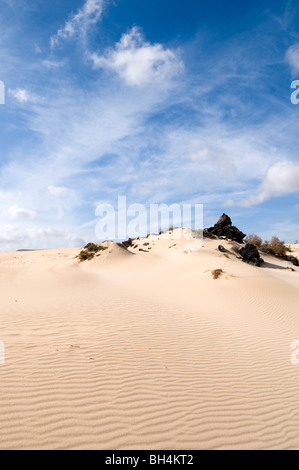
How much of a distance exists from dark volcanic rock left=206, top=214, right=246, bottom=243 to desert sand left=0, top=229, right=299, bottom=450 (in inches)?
1001

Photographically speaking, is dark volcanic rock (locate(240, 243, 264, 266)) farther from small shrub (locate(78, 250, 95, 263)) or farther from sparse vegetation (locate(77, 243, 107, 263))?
small shrub (locate(78, 250, 95, 263))

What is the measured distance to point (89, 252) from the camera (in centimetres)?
2909

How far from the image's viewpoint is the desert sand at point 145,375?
3352mm

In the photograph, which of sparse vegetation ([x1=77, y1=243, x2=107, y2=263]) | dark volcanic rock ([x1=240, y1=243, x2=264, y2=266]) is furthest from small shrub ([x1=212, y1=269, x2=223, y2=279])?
sparse vegetation ([x1=77, y1=243, x2=107, y2=263])

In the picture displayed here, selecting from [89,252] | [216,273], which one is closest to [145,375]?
[216,273]

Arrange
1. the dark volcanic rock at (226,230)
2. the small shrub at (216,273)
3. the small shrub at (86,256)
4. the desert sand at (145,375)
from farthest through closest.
Result: the dark volcanic rock at (226,230) < the small shrub at (86,256) < the small shrub at (216,273) < the desert sand at (145,375)

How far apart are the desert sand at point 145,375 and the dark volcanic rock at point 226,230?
83.4 feet

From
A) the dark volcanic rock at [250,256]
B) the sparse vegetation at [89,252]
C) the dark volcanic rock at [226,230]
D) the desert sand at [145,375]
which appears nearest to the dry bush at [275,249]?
the dark volcanic rock at [226,230]

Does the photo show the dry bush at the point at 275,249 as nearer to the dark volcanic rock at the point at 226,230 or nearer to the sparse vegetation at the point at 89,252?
the dark volcanic rock at the point at 226,230

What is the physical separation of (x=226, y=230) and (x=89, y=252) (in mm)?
19581

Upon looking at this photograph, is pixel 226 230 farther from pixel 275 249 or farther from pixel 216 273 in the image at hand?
pixel 216 273

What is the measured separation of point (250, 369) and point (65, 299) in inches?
318
